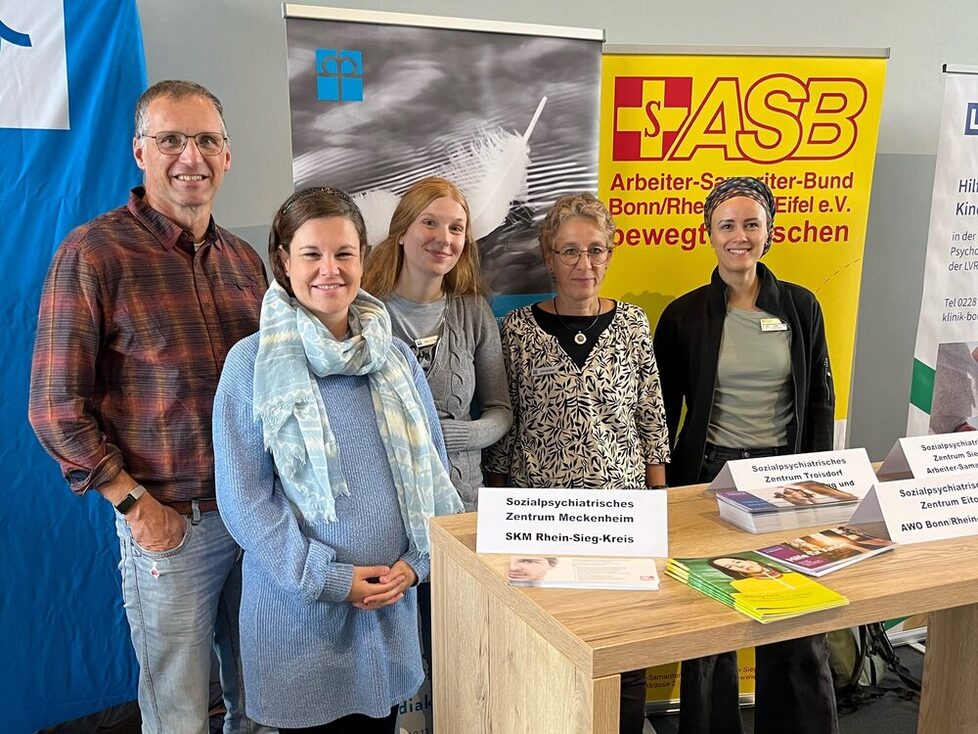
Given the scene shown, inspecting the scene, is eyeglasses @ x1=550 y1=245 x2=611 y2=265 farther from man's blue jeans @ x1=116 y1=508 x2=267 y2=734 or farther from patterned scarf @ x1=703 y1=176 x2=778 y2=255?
man's blue jeans @ x1=116 y1=508 x2=267 y2=734

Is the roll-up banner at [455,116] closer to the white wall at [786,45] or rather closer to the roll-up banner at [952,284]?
the white wall at [786,45]

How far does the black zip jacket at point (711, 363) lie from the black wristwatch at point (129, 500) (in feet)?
4.76

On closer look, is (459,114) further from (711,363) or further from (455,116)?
(711,363)

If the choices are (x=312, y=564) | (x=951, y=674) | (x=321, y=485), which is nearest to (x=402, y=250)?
(x=321, y=485)

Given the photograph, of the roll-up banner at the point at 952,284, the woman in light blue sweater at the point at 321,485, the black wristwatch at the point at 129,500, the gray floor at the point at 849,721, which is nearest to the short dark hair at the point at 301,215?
the woman in light blue sweater at the point at 321,485

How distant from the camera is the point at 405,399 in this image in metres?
1.74

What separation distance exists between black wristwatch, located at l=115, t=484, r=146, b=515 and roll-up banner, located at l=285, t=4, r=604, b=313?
0.93m

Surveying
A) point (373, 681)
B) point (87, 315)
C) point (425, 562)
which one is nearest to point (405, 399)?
point (425, 562)

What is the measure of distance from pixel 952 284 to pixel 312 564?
263 centimetres

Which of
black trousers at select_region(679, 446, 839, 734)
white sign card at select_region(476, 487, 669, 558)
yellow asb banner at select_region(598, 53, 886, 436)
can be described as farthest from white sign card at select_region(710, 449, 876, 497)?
yellow asb banner at select_region(598, 53, 886, 436)

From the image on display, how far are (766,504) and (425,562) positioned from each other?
699 mm

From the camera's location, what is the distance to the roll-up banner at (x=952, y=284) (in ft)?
10.0

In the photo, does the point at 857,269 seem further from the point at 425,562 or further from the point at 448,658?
the point at 448,658

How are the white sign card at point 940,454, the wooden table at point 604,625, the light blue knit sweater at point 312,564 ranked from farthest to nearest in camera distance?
the light blue knit sweater at point 312,564, the white sign card at point 940,454, the wooden table at point 604,625
